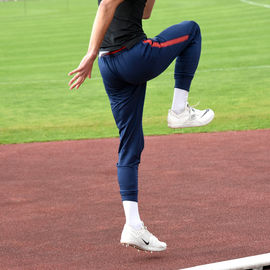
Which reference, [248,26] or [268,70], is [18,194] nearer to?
[268,70]

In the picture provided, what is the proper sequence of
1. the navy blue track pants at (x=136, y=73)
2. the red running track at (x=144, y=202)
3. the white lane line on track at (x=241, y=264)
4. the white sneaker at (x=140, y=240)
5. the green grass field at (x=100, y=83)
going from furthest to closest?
the green grass field at (x=100, y=83), the red running track at (x=144, y=202), the white sneaker at (x=140, y=240), the navy blue track pants at (x=136, y=73), the white lane line on track at (x=241, y=264)

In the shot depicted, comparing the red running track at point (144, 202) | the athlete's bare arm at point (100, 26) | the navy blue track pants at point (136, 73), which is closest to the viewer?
the athlete's bare arm at point (100, 26)

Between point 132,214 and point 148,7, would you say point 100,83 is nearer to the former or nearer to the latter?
point 148,7

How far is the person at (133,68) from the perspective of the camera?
4.93 m

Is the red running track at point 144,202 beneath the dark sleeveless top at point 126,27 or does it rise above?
beneath

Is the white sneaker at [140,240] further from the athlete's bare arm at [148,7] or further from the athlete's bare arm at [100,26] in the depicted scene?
the athlete's bare arm at [148,7]

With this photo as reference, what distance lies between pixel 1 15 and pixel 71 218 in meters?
36.7

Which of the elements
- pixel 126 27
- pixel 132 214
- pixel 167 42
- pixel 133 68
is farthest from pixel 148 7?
pixel 132 214

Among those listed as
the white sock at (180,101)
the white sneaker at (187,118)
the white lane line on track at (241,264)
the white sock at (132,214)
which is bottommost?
the white sock at (132,214)

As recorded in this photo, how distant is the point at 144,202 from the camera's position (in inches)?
290

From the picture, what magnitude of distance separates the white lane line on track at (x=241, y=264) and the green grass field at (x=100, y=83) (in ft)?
20.4

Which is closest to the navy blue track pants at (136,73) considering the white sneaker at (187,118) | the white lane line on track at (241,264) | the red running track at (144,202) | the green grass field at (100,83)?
the white sneaker at (187,118)

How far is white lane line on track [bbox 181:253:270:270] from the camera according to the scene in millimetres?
4648

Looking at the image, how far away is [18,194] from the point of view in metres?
7.86
